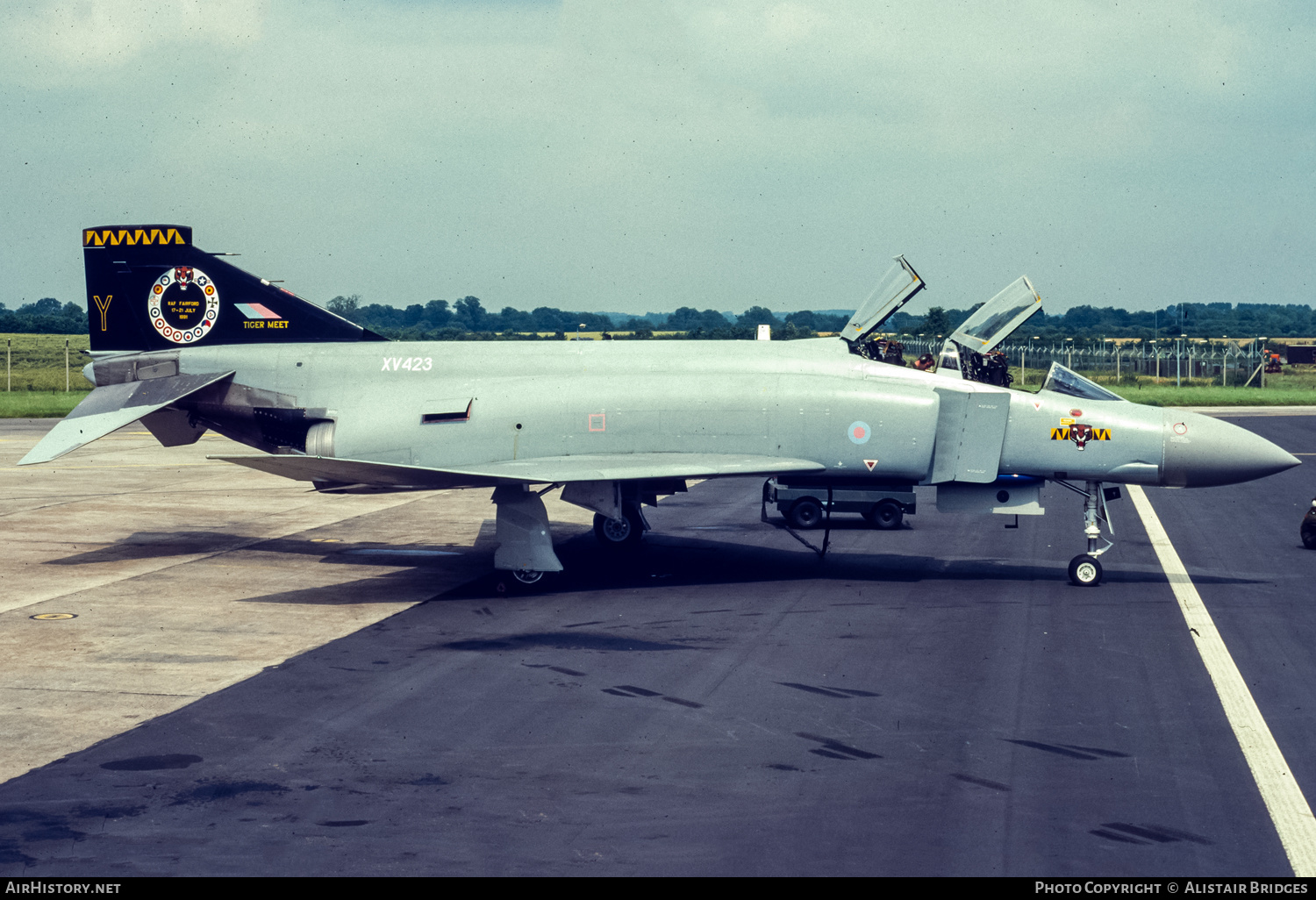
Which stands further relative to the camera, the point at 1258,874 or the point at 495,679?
the point at 495,679

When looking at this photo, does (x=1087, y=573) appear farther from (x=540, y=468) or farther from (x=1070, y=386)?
(x=540, y=468)

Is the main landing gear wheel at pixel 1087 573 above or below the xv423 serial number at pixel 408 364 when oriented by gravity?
below

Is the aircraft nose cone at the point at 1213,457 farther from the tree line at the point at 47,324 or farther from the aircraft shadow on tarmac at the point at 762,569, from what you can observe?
the tree line at the point at 47,324

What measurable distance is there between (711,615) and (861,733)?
417cm

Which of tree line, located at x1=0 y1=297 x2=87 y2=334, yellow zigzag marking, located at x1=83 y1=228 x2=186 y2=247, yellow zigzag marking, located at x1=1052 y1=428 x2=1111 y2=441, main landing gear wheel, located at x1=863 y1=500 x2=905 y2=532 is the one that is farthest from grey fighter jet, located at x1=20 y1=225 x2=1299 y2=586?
tree line, located at x1=0 y1=297 x2=87 y2=334

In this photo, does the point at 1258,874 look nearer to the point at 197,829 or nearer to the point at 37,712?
the point at 197,829

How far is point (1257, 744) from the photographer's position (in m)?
8.49

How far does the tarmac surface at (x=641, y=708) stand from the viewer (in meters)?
6.70

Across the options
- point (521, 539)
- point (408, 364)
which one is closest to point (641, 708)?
point (521, 539)

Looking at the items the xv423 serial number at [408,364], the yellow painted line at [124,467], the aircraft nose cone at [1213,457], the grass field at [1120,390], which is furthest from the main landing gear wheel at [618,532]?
the grass field at [1120,390]

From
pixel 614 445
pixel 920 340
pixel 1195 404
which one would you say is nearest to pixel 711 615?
pixel 614 445

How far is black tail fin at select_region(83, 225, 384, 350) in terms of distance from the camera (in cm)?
1641

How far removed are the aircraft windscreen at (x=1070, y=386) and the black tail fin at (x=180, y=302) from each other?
9.17 m

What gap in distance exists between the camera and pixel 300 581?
48.3 feet
